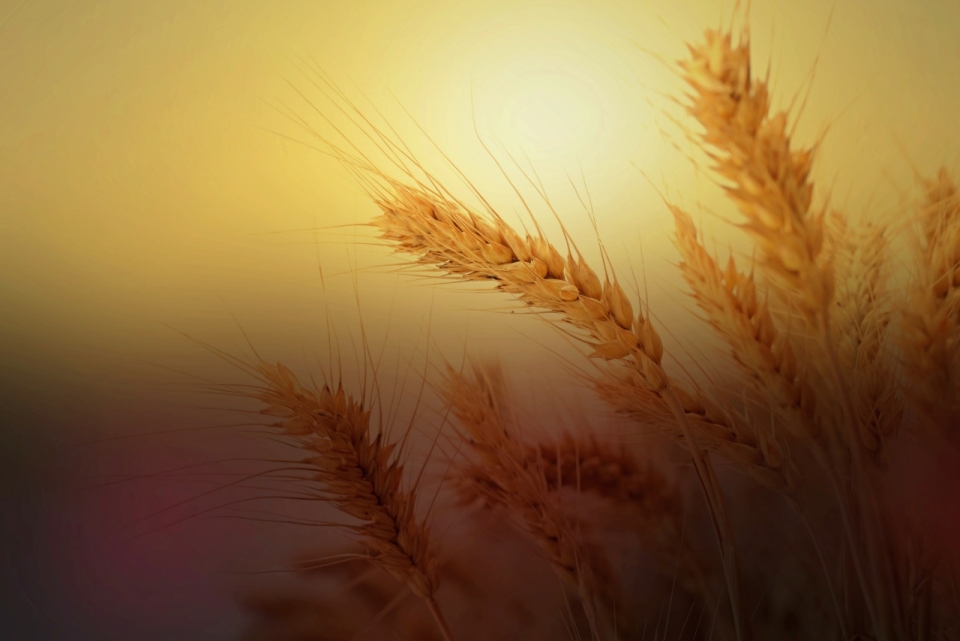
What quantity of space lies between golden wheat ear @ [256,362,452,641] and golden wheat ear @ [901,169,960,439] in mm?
750

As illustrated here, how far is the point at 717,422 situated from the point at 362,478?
0.52 m

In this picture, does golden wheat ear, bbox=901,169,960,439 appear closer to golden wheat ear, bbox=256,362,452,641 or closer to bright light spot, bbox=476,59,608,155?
bright light spot, bbox=476,59,608,155

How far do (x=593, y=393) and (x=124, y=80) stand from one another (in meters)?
0.86

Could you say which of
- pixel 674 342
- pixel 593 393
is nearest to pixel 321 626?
pixel 593 393

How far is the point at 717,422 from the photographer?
32.8 inches

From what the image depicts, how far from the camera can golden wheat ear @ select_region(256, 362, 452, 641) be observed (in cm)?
81

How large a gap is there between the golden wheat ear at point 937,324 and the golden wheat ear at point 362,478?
750mm

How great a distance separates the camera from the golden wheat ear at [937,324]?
778 mm

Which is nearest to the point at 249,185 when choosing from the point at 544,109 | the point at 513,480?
the point at 544,109

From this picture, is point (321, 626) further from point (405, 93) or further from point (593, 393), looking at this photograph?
point (405, 93)

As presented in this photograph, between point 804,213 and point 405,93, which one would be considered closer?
point 804,213

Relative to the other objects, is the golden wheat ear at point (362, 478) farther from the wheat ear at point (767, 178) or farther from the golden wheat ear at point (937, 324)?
the golden wheat ear at point (937, 324)

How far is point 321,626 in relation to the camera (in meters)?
0.85

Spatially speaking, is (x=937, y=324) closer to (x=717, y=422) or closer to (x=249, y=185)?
(x=717, y=422)
